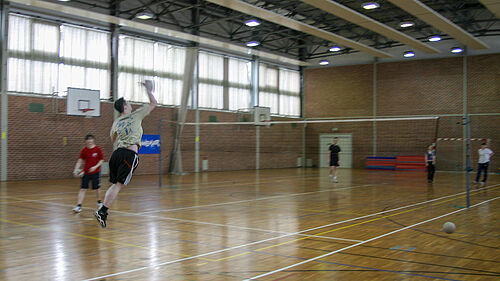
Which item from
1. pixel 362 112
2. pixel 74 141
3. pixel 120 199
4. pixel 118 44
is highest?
pixel 118 44

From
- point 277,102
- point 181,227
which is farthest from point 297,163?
point 181,227

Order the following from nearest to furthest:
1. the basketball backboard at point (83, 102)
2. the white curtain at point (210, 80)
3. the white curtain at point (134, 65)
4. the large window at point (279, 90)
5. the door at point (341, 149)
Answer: the basketball backboard at point (83, 102), the white curtain at point (134, 65), the white curtain at point (210, 80), the large window at point (279, 90), the door at point (341, 149)

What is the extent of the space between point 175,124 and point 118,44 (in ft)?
18.0

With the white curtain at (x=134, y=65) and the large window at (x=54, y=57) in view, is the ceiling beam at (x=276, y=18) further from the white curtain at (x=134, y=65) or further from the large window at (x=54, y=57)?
the large window at (x=54, y=57)

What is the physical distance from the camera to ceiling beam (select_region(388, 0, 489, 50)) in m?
18.0

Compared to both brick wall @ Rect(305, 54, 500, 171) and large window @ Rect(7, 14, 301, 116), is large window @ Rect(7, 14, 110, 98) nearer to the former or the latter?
large window @ Rect(7, 14, 301, 116)

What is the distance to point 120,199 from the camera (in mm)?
12805

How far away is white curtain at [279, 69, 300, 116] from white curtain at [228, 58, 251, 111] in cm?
371

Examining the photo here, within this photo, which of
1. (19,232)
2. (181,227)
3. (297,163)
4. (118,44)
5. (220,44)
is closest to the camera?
(19,232)

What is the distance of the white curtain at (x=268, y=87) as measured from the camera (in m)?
31.8

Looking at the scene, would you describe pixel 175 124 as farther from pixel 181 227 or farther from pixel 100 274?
pixel 100 274

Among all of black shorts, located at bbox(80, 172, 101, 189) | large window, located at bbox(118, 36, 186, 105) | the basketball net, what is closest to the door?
large window, located at bbox(118, 36, 186, 105)

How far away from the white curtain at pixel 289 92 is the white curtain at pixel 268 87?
634mm

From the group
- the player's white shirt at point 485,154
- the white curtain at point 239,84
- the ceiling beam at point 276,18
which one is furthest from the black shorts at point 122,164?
the white curtain at point 239,84
